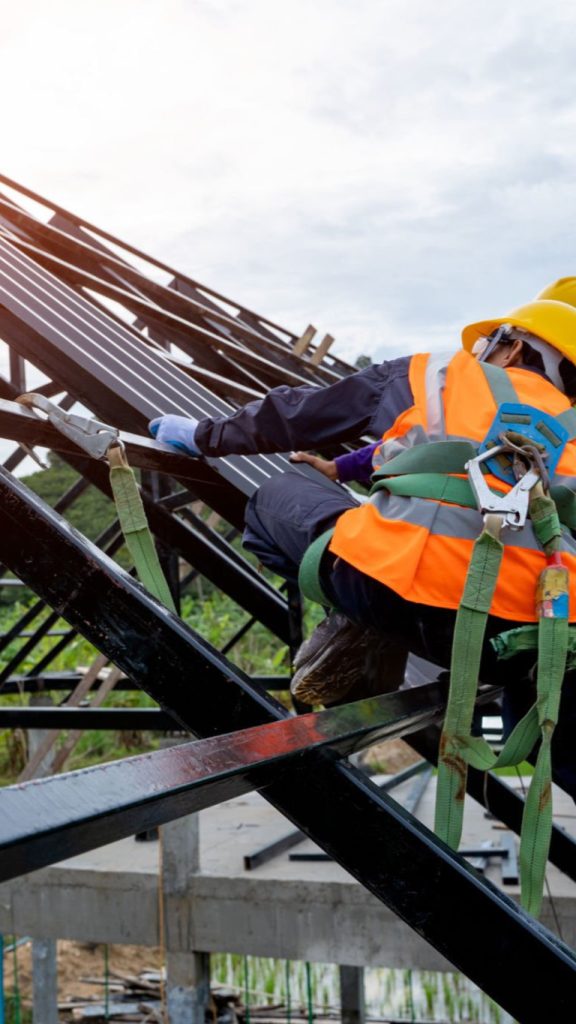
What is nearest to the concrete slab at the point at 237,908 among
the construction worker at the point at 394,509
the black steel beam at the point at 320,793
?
the construction worker at the point at 394,509

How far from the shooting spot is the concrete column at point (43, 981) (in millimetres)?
10555

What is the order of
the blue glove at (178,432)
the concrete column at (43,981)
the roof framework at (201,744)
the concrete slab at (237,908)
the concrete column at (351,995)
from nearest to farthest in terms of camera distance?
the roof framework at (201,744)
the blue glove at (178,432)
the concrete slab at (237,908)
the concrete column at (43,981)
the concrete column at (351,995)

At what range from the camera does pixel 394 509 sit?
7.55 feet

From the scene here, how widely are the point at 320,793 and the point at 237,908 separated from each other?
7.18 m

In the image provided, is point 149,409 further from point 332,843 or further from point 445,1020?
point 445,1020

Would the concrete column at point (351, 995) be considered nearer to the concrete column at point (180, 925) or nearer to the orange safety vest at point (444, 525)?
the concrete column at point (180, 925)

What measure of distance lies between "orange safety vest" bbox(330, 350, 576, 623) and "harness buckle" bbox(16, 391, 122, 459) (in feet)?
1.81

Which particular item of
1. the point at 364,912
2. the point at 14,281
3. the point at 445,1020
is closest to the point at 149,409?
the point at 14,281

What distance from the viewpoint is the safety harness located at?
6.91 ft

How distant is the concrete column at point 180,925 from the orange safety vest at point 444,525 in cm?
641

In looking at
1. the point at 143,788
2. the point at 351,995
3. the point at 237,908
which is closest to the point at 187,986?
the point at 237,908

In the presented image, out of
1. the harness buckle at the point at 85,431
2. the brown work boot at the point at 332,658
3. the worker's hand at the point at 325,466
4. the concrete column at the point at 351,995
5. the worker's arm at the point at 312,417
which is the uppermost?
the worker's hand at the point at 325,466

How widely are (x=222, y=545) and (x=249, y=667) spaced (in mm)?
11947

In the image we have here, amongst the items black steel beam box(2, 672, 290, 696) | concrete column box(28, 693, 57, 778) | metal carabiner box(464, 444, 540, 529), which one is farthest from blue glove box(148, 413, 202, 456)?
black steel beam box(2, 672, 290, 696)
